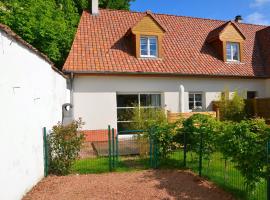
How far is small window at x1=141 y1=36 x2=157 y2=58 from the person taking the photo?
18812 millimetres

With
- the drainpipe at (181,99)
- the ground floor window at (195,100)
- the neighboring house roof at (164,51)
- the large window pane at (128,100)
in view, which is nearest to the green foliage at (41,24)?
the neighboring house roof at (164,51)

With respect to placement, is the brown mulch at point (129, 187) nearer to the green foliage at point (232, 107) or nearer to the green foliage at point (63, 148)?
the green foliage at point (63, 148)

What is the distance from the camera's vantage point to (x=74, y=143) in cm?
991

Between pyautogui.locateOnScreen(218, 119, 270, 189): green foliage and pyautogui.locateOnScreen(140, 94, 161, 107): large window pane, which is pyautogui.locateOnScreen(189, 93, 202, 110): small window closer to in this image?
pyautogui.locateOnScreen(140, 94, 161, 107): large window pane

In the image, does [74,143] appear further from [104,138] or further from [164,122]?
[104,138]

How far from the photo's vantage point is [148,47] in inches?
744

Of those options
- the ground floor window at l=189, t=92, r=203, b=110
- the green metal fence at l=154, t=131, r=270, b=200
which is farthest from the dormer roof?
the green metal fence at l=154, t=131, r=270, b=200

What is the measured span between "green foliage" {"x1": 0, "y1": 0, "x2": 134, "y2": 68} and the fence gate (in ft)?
43.4

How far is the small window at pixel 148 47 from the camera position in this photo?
18.8 m

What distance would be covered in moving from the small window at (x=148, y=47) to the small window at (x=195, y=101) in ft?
11.5

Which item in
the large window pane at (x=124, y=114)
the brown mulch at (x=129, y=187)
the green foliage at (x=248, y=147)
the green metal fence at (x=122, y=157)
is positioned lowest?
the brown mulch at (x=129, y=187)

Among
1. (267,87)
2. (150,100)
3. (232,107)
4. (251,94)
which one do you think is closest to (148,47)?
(150,100)

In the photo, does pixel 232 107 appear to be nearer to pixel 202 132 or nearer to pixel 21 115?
pixel 202 132

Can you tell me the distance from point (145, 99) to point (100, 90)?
2.87m
